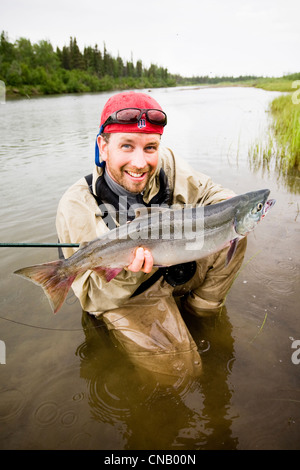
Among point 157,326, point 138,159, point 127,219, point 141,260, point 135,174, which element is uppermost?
point 138,159

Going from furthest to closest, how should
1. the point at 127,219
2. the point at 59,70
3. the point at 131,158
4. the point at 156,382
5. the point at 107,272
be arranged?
the point at 59,70
the point at 127,219
the point at 131,158
the point at 156,382
the point at 107,272

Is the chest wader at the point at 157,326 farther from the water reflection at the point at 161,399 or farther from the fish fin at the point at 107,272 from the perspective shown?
the fish fin at the point at 107,272

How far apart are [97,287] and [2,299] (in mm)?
1605

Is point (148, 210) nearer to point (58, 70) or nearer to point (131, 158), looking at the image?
point (131, 158)

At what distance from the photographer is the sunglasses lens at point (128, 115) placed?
2.45 m

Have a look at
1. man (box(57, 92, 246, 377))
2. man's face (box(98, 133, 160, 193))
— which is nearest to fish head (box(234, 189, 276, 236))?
man (box(57, 92, 246, 377))

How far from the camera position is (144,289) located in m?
2.71

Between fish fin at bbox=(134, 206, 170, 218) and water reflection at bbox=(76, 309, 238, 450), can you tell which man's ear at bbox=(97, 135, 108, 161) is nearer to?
fish fin at bbox=(134, 206, 170, 218)

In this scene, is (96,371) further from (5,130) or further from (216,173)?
(5,130)

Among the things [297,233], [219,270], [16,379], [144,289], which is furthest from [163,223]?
[297,233]

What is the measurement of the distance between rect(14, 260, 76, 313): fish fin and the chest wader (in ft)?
2.14

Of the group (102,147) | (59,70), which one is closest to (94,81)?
(59,70)

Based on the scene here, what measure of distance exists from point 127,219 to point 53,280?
2.84 feet

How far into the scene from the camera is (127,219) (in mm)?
2648
